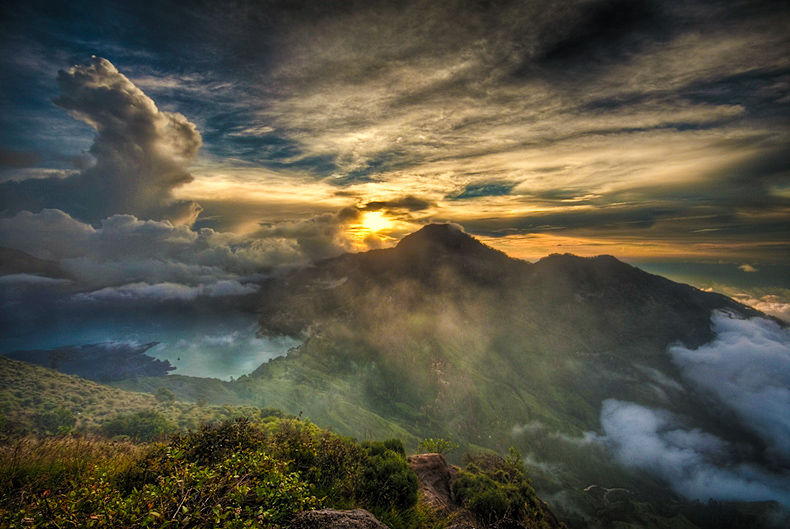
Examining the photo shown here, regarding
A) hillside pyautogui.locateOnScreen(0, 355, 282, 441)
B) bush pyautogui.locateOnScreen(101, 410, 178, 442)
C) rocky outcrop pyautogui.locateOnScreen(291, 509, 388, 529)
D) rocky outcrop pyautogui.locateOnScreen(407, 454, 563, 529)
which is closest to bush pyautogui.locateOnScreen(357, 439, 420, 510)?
rocky outcrop pyautogui.locateOnScreen(291, 509, 388, 529)

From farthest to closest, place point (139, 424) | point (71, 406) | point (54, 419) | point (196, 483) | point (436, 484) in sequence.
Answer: point (71, 406), point (139, 424), point (54, 419), point (436, 484), point (196, 483)

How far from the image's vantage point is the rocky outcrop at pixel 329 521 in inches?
368

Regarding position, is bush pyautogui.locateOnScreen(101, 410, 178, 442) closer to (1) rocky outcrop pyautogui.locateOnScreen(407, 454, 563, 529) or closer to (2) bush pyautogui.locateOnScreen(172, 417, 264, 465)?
(1) rocky outcrop pyautogui.locateOnScreen(407, 454, 563, 529)

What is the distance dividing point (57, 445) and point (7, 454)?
2.07 m

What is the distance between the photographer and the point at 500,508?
108 ft

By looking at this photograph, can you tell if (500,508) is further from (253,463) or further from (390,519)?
(253,463)

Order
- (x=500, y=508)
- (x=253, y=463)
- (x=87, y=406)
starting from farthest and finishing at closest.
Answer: (x=87, y=406) < (x=500, y=508) < (x=253, y=463)

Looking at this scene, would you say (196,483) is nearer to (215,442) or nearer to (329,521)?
(329,521)

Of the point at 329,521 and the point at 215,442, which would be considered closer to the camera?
the point at 329,521

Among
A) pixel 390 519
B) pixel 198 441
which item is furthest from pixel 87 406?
pixel 390 519

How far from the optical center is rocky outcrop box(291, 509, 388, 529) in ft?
30.7

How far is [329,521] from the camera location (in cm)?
968

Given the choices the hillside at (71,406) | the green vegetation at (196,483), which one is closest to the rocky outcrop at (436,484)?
the green vegetation at (196,483)

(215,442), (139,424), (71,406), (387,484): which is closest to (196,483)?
(215,442)
